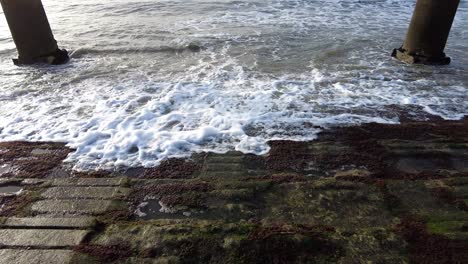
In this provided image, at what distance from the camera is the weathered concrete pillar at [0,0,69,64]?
7.58m

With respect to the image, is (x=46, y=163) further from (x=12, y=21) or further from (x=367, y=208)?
(x=12, y=21)

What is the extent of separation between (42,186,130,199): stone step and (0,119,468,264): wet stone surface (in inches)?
0.4

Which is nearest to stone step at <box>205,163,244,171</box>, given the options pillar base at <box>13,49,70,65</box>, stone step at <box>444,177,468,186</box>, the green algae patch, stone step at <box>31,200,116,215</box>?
the green algae patch

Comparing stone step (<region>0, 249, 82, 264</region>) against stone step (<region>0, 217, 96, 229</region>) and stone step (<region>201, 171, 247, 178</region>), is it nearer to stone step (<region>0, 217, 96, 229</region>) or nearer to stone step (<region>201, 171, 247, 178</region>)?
stone step (<region>0, 217, 96, 229</region>)

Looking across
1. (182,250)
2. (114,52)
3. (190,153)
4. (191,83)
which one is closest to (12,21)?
(114,52)

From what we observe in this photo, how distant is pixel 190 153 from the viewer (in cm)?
453

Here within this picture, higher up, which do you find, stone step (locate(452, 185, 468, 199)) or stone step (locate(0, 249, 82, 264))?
stone step (locate(0, 249, 82, 264))

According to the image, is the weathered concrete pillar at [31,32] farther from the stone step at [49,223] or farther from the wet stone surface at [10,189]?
the stone step at [49,223]

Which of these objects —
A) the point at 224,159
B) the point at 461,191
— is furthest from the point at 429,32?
the point at 224,159

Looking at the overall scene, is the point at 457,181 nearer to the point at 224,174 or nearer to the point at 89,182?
the point at 224,174

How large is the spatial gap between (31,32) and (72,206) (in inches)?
229

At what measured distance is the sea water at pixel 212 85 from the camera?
498 centimetres

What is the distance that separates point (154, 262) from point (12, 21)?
7151mm

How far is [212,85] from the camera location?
6773 mm
